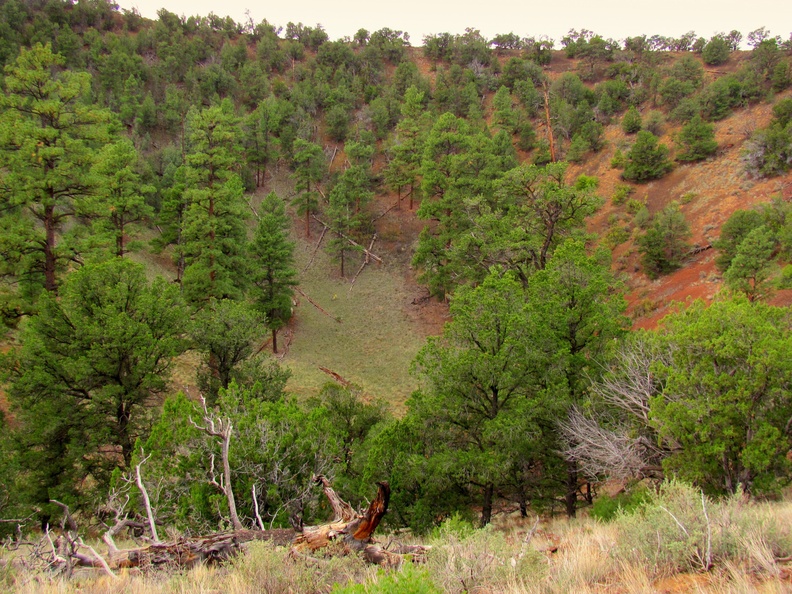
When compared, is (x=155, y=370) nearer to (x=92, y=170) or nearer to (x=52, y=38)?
(x=92, y=170)

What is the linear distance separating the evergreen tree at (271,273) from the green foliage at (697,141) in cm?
3416

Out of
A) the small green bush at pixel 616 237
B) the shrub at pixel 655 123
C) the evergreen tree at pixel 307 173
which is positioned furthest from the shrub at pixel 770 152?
the evergreen tree at pixel 307 173

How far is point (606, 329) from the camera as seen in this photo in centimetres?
1344

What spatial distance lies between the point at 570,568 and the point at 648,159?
4448 cm

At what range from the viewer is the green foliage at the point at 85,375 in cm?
1371

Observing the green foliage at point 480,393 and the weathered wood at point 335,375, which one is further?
the weathered wood at point 335,375

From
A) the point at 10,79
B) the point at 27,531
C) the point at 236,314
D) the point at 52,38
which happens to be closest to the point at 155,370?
the point at 236,314

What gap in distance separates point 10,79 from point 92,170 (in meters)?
3.34

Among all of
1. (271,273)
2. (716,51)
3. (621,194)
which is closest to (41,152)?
(271,273)

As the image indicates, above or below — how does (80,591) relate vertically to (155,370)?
below

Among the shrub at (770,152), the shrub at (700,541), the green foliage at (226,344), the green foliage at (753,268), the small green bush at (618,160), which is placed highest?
the small green bush at (618,160)

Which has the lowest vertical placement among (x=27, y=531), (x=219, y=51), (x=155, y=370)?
(x=27, y=531)

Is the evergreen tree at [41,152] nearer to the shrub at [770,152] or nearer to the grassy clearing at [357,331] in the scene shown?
the grassy clearing at [357,331]

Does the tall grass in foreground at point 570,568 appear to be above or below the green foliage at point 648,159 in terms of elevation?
below
